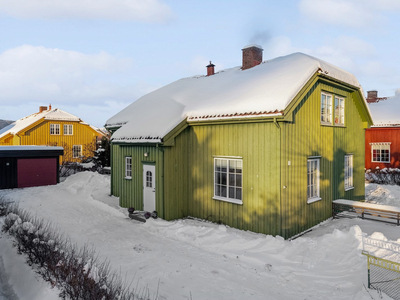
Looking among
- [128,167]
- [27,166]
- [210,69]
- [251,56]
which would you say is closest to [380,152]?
[251,56]

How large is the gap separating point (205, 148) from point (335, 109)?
5.91 meters

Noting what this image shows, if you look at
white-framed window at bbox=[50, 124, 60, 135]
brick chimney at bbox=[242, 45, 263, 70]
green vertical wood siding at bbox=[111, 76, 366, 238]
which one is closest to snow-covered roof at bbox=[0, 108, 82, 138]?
white-framed window at bbox=[50, 124, 60, 135]

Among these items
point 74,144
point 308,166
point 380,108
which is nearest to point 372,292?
point 308,166

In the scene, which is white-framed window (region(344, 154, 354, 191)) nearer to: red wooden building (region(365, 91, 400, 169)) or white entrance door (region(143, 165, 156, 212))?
white entrance door (region(143, 165, 156, 212))

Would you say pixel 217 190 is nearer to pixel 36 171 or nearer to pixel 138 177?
pixel 138 177

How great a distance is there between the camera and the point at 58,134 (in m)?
31.3

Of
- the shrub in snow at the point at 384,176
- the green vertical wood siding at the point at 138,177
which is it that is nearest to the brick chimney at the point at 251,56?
the green vertical wood siding at the point at 138,177

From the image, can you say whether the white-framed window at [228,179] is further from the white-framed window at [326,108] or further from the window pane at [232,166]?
the white-framed window at [326,108]

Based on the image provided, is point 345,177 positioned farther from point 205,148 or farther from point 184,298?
point 184,298

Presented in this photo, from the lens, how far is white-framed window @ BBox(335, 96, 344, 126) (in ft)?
40.4

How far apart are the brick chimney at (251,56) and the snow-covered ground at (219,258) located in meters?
8.29

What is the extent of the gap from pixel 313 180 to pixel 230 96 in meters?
4.49

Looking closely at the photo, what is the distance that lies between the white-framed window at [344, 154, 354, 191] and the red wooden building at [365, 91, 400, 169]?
1192 cm

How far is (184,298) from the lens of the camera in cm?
562
